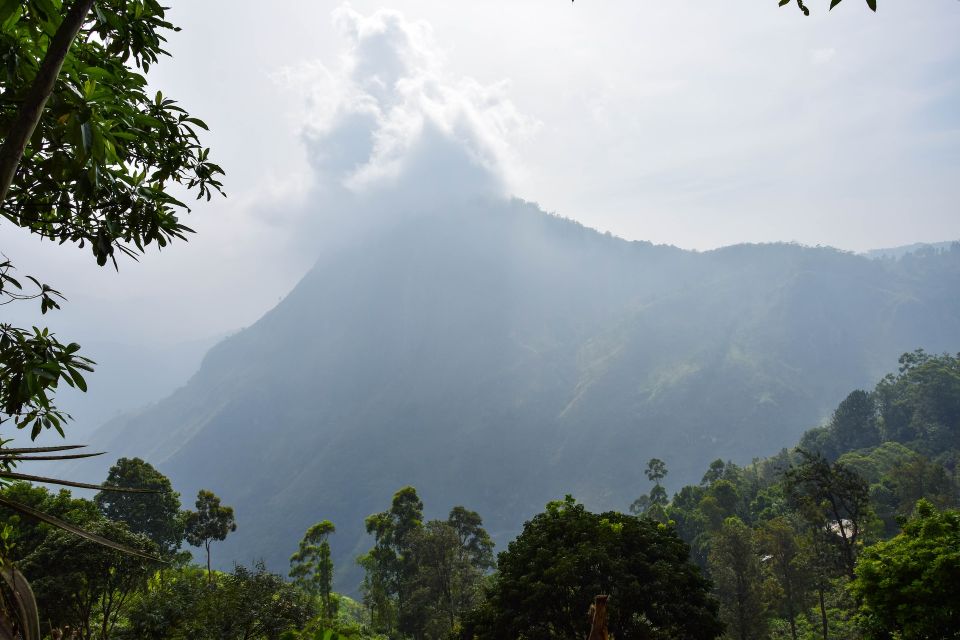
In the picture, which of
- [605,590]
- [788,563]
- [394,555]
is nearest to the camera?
[605,590]

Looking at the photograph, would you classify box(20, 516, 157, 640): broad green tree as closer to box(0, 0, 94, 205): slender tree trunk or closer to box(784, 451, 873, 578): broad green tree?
box(0, 0, 94, 205): slender tree trunk

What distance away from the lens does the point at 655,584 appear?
15.7 m

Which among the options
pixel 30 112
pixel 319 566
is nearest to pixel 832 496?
pixel 319 566

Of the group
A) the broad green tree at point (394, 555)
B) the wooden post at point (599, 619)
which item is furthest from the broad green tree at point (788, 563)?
the wooden post at point (599, 619)

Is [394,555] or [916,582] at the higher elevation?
[916,582]

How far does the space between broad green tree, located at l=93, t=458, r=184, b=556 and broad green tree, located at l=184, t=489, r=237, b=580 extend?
4.36 ft

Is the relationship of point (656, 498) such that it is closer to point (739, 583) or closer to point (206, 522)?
point (739, 583)

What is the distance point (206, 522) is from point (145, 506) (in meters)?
4.44

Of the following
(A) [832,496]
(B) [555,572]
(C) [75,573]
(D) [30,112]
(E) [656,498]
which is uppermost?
(D) [30,112]

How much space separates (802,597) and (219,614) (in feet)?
117

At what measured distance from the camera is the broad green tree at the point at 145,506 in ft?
124

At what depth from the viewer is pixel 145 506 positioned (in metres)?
38.1

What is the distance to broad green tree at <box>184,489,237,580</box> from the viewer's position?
125 ft

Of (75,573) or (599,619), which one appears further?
(75,573)
